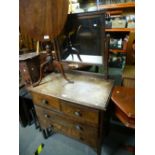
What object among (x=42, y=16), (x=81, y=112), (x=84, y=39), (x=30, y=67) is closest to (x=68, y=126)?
(x=81, y=112)

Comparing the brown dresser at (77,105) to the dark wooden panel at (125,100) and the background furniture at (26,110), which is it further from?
the background furniture at (26,110)

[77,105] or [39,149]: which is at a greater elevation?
[77,105]

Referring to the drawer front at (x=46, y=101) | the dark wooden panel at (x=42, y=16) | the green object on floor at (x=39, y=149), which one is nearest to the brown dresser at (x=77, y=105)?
the drawer front at (x=46, y=101)

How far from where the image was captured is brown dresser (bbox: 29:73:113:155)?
105 centimetres

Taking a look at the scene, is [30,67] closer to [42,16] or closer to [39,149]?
[42,16]

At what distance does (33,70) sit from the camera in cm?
140

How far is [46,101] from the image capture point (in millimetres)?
1250

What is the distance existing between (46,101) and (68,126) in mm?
328

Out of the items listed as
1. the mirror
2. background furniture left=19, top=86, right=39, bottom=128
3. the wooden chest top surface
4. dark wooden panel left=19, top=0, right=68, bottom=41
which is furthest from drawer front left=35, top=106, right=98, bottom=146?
dark wooden panel left=19, top=0, right=68, bottom=41

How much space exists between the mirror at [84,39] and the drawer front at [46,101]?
0.45m

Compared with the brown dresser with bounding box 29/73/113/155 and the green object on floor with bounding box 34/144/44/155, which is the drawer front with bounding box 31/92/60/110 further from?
the green object on floor with bounding box 34/144/44/155
